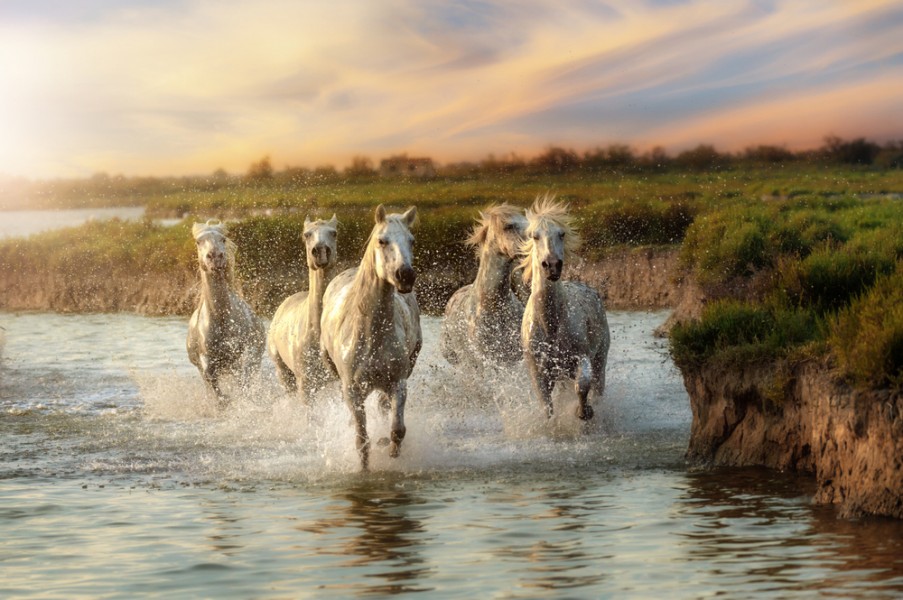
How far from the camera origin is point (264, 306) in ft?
93.6

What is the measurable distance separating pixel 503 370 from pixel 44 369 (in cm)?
969

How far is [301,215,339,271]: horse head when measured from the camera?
11.3m

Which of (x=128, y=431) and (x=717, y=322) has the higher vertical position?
(x=717, y=322)

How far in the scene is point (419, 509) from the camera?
27.9 feet

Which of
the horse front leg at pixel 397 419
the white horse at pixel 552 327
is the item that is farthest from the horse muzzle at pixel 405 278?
the white horse at pixel 552 327

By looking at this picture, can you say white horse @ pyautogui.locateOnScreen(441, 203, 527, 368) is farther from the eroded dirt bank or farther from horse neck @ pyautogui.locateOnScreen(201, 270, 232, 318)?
the eroded dirt bank

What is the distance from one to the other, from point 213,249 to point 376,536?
18.3ft

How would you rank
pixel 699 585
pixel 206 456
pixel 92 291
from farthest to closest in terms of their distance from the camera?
pixel 92 291 → pixel 206 456 → pixel 699 585

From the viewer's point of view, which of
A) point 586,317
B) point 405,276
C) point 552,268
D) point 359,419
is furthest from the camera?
point 586,317

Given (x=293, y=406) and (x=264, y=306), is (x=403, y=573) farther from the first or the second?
(x=264, y=306)

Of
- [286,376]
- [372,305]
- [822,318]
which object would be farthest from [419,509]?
[286,376]

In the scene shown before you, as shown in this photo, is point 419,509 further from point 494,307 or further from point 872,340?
point 494,307

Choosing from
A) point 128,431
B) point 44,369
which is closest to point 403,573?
point 128,431

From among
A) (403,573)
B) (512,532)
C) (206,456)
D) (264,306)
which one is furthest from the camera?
(264,306)
